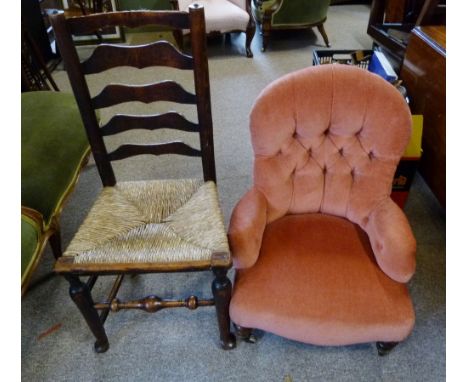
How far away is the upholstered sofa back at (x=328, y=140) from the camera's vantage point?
1.10 m

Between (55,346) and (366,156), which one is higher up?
(366,156)

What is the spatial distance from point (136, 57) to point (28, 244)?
2.50 feet

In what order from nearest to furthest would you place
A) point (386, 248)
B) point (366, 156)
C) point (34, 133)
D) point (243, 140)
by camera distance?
1. point (386, 248)
2. point (366, 156)
3. point (34, 133)
4. point (243, 140)

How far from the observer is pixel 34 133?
166cm

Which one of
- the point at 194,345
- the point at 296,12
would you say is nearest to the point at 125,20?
the point at 194,345

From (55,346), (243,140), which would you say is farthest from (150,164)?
(55,346)

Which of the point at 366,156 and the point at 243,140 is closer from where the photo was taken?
the point at 366,156

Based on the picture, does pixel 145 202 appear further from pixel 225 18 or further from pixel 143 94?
pixel 225 18

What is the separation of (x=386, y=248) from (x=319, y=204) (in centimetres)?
31

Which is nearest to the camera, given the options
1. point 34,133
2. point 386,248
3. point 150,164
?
point 386,248

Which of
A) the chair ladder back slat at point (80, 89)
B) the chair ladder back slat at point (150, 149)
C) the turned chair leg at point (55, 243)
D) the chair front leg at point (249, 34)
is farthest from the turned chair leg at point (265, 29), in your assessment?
the turned chair leg at point (55, 243)

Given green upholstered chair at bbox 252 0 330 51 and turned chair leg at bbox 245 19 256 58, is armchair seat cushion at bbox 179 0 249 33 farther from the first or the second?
green upholstered chair at bbox 252 0 330 51

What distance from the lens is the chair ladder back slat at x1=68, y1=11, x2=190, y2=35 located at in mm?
1029

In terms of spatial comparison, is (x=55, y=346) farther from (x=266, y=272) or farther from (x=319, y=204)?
(x=319, y=204)
